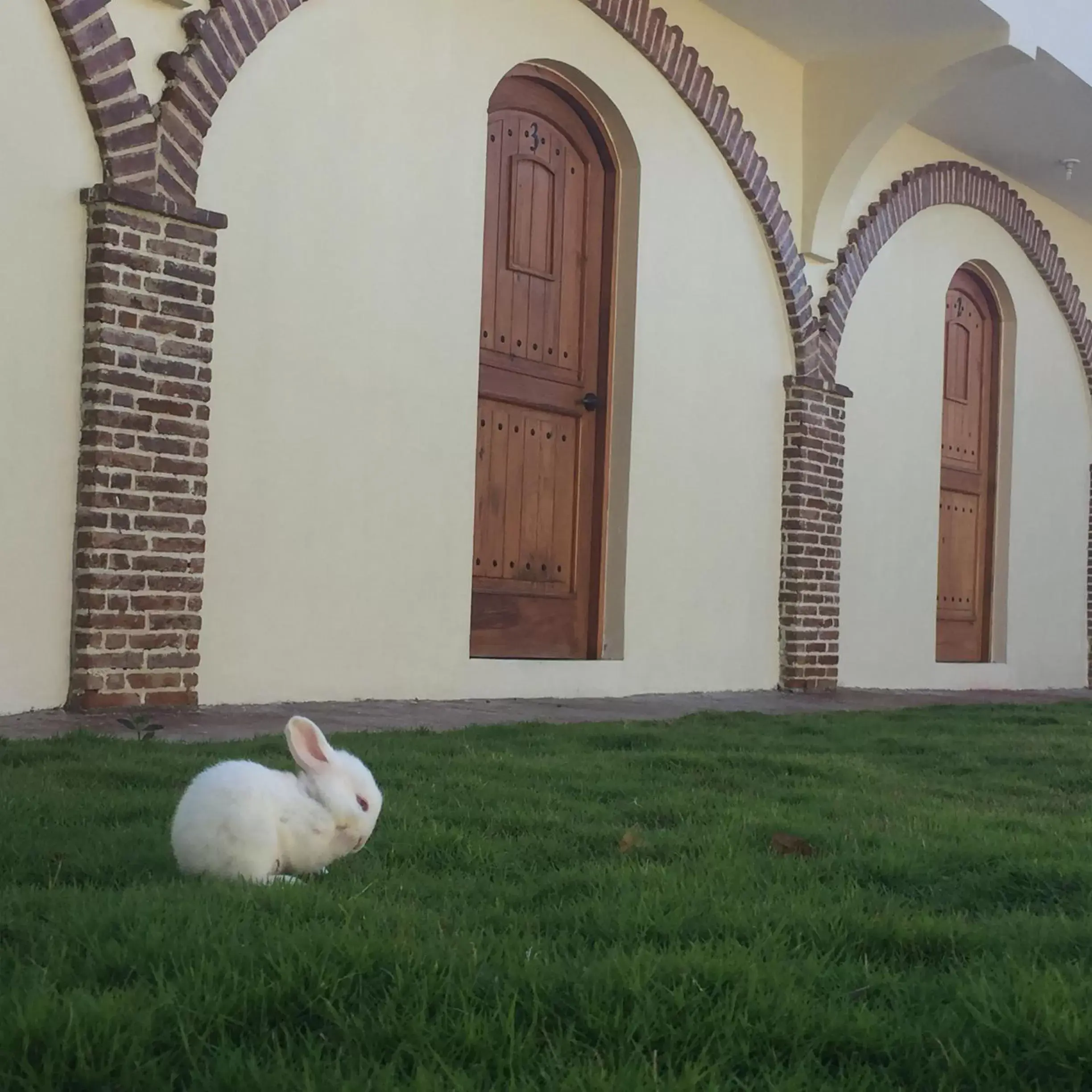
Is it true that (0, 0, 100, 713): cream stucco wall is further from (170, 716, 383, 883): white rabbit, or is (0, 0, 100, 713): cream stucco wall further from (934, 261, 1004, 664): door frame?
(934, 261, 1004, 664): door frame

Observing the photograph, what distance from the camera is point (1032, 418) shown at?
13.0 m

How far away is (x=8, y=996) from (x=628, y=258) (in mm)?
7241

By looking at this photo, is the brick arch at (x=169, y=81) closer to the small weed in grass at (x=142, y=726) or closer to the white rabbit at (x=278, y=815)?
the small weed in grass at (x=142, y=726)

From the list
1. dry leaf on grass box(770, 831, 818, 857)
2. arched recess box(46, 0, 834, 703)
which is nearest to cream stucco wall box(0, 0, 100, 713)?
arched recess box(46, 0, 834, 703)

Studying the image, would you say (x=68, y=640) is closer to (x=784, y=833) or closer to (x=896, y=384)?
(x=784, y=833)

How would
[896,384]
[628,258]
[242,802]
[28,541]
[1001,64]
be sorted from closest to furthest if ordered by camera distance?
[242,802] → [28,541] → [628,258] → [1001,64] → [896,384]

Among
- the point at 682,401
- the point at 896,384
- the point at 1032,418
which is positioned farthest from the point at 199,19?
the point at 1032,418

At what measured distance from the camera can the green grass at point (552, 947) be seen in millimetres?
1694

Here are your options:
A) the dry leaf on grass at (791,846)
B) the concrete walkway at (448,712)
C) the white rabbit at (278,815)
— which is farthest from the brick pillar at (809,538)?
the white rabbit at (278,815)

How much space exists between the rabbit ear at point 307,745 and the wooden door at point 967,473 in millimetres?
10015

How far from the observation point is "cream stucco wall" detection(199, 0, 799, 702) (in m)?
6.23

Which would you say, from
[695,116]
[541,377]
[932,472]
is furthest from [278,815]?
[932,472]

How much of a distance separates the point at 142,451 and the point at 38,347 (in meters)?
0.58

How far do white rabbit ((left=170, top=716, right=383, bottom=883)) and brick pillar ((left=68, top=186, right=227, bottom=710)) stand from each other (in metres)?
3.11
